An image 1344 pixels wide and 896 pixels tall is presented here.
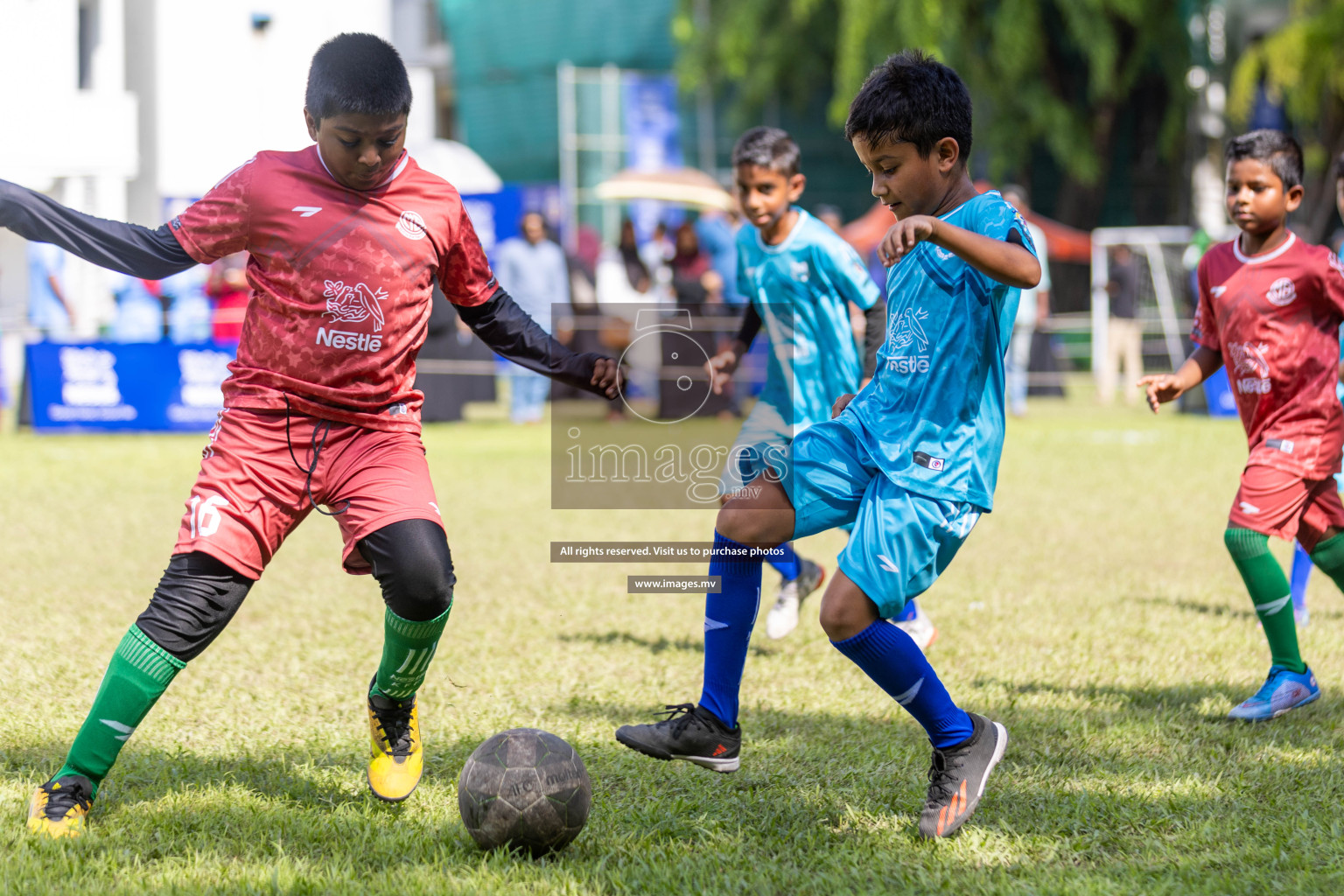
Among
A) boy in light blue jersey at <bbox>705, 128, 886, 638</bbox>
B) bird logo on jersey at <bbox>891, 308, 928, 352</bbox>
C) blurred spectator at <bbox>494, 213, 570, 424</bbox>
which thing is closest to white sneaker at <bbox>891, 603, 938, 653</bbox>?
boy in light blue jersey at <bbox>705, 128, 886, 638</bbox>

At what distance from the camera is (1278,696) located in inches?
191

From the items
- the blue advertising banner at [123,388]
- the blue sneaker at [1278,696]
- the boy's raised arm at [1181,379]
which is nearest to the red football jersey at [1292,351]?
the boy's raised arm at [1181,379]

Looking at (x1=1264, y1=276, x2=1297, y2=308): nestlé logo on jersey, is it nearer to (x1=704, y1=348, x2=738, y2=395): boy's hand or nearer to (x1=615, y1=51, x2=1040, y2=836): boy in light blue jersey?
(x1=615, y1=51, x2=1040, y2=836): boy in light blue jersey

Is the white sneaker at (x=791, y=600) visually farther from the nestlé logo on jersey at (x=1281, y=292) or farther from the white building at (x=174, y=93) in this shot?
the white building at (x=174, y=93)

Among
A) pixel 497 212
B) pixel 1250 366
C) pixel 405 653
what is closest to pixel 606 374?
pixel 405 653

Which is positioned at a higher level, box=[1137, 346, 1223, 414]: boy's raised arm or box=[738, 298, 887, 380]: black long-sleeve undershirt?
box=[738, 298, 887, 380]: black long-sleeve undershirt

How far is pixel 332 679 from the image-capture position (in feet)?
17.8

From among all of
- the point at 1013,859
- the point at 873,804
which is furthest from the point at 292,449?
the point at 1013,859

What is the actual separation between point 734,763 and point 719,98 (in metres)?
26.7

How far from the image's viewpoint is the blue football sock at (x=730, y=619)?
4.13 meters

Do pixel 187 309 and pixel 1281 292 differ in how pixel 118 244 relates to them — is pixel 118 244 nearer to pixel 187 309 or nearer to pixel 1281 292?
pixel 1281 292

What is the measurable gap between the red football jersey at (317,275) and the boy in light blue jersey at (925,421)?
123 centimetres

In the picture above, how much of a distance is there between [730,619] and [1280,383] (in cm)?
228

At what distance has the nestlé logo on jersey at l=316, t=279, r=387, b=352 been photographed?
378 cm
